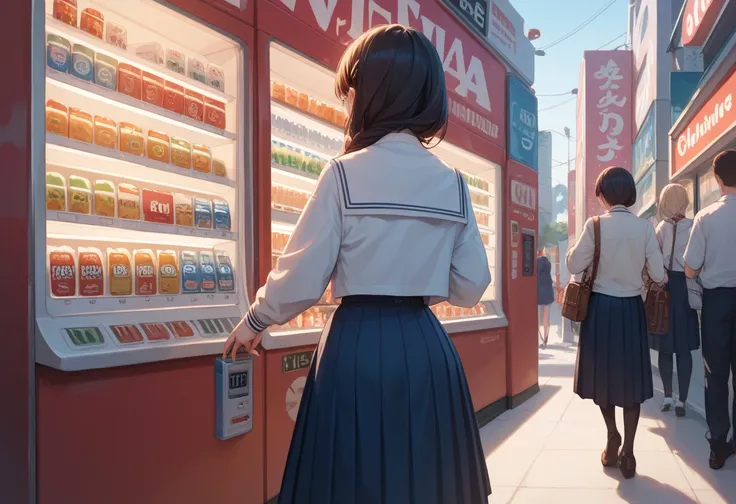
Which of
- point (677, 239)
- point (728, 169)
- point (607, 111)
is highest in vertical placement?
point (607, 111)

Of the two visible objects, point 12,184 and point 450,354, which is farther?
point 12,184

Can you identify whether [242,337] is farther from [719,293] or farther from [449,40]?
[449,40]

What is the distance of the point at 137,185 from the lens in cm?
222

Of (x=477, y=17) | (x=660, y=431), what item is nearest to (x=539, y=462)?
(x=660, y=431)

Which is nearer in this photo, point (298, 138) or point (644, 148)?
point (298, 138)

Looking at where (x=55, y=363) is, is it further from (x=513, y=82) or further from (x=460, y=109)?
(x=513, y=82)

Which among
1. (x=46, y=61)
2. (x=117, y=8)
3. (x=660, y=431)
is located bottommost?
(x=660, y=431)

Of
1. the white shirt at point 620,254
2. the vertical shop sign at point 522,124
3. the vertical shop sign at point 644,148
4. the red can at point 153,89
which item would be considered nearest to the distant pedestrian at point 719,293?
the white shirt at point 620,254

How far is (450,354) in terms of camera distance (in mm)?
1568

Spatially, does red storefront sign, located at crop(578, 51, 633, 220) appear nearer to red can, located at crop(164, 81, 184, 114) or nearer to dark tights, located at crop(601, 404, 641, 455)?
dark tights, located at crop(601, 404, 641, 455)

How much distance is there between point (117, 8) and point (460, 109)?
291cm

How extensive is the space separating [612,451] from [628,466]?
21cm

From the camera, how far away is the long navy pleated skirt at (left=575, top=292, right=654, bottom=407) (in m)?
3.35

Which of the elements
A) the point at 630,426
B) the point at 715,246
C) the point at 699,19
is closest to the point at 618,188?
the point at 715,246
